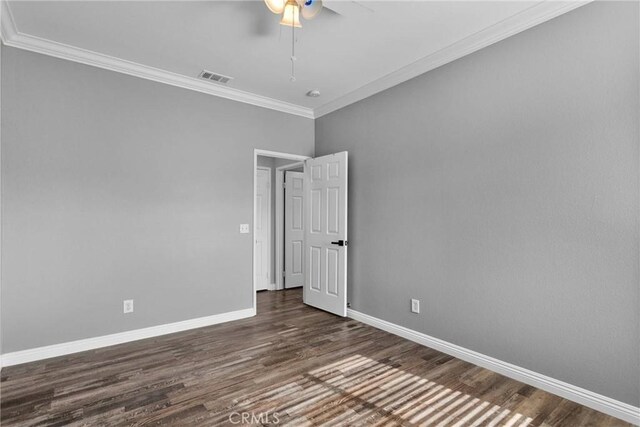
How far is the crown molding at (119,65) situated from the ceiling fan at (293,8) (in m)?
1.87

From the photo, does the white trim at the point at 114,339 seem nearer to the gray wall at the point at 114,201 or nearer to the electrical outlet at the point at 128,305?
the gray wall at the point at 114,201

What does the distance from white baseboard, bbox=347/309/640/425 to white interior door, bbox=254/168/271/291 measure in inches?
103

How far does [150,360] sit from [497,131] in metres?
3.55

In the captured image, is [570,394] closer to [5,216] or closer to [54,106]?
[5,216]

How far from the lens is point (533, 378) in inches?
92.9

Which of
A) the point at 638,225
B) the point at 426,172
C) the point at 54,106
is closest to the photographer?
the point at 638,225

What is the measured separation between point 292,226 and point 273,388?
3428mm

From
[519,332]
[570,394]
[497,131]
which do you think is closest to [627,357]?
[570,394]

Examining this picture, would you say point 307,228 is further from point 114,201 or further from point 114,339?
point 114,339

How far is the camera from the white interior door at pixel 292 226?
5.58m

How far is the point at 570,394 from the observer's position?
2182mm

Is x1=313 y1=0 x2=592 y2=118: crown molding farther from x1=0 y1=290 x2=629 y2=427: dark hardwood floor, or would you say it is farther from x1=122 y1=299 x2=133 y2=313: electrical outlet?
x1=122 y1=299 x2=133 y2=313: electrical outlet

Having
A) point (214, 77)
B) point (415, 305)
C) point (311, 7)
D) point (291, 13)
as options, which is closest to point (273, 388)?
point (415, 305)

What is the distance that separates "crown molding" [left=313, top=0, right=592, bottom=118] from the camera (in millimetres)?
2252
